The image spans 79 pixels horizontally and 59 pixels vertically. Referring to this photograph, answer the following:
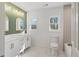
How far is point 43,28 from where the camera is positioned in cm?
190

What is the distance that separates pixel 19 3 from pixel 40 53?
0.82 m

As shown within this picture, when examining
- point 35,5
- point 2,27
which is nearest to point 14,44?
point 2,27

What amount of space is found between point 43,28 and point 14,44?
54 cm

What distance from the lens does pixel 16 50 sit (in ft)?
5.92

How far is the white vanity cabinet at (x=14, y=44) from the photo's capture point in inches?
68.2

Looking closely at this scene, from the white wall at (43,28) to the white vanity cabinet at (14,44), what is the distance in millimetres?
156

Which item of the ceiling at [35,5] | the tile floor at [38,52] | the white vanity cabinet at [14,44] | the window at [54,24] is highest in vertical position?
the ceiling at [35,5]

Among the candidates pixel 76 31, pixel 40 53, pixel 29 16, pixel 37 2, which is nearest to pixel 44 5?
pixel 37 2

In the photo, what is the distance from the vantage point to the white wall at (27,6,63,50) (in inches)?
73.0

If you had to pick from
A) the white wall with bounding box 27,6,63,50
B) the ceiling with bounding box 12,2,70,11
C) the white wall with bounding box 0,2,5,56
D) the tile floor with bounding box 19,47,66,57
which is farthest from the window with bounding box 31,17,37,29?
the white wall with bounding box 0,2,5,56

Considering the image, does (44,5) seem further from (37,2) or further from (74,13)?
(74,13)

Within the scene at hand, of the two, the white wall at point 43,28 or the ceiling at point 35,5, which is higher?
the ceiling at point 35,5

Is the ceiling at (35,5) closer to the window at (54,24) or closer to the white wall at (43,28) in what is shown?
the white wall at (43,28)

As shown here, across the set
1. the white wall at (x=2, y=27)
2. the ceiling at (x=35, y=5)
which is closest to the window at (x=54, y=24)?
the ceiling at (x=35, y=5)
